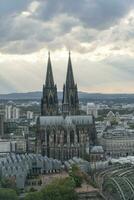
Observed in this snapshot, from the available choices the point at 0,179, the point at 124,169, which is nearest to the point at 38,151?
the point at 124,169

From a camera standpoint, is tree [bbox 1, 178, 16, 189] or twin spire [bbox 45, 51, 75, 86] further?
twin spire [bbox 45, 51, 75, 86]

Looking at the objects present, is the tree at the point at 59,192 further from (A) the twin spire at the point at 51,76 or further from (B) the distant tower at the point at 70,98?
(A) the twin spire at the point at 51,76

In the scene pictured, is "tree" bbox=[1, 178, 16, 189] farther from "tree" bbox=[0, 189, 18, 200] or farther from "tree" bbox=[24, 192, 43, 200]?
"tree" bbox=[24, 192, 43, 200]

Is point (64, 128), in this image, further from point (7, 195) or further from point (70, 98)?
point (7, 195)

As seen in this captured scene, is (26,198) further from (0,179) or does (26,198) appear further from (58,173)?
(58,173)

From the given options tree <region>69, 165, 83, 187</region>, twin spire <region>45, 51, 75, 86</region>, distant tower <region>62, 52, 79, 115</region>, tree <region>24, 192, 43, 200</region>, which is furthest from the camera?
twin spire <region>45, 51, 75, 86</region>

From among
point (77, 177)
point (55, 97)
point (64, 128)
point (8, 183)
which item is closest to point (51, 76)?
point (55, 97)

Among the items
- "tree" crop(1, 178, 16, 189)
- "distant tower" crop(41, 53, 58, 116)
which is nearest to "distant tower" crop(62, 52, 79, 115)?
"distant tower" crop(41, 53, 58, 116)

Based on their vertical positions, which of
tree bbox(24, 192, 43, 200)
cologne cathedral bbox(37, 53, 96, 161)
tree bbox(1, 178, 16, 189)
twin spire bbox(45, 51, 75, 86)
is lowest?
tree bbox(1, 178, 16, 189)
